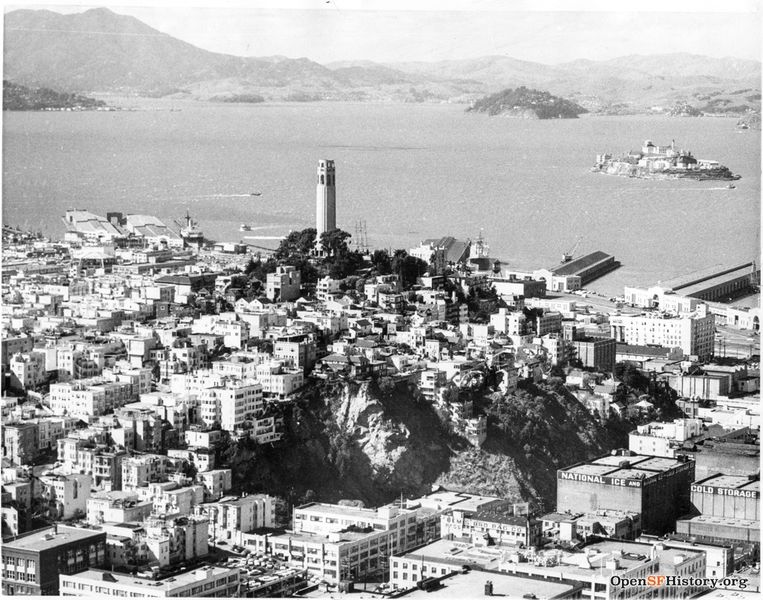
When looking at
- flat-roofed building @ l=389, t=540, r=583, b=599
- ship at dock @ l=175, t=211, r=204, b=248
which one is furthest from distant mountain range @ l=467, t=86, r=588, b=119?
flat-roofed building @ l=389, t=540, r=583, b=599

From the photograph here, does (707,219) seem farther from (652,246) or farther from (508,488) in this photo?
(508,488)

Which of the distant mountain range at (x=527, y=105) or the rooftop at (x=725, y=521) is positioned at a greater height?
the distant mountain range at (x=527, y=105)

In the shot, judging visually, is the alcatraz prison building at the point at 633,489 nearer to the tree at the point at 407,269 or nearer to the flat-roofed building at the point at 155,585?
the flat-roofed building at the point at 155,585

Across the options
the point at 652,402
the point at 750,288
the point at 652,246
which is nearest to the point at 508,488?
the point at 652,402

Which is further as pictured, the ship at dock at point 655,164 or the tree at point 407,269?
the ship at dock at point 655,164

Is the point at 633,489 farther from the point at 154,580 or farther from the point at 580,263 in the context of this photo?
the point at 580,263

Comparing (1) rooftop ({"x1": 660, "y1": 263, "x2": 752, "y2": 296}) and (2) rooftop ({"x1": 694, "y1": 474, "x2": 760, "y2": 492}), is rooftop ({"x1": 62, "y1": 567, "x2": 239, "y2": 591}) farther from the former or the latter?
(1) rooftop ({"x1": 660, "y1": 263, "x2": 752, "y2": 296})

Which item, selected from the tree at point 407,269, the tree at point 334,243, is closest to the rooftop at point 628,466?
the tree at point 407,269
